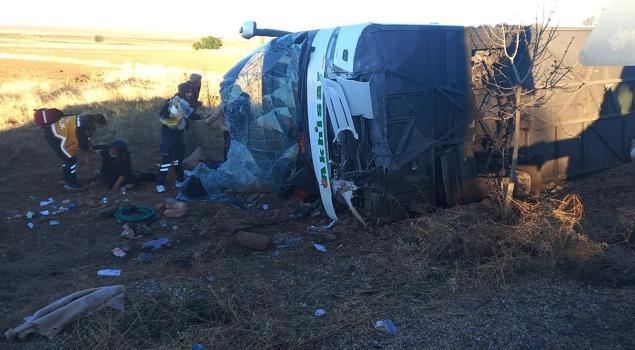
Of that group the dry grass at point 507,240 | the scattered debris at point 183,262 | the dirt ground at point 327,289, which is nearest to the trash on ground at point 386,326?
the dirt ground at point 327,289

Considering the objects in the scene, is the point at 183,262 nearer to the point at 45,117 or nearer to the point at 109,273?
the point at 109,273

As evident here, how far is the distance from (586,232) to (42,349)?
4.56 m

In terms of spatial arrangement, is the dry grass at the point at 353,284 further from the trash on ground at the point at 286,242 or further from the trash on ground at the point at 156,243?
the trash on ground at the point at 156,243

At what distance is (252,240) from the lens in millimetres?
5777

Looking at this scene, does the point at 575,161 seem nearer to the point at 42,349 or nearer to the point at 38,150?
the point at 42,349

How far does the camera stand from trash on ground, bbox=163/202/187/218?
7.33m

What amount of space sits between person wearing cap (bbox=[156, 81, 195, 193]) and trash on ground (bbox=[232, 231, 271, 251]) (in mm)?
3049

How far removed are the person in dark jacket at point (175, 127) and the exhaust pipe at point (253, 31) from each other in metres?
1.26

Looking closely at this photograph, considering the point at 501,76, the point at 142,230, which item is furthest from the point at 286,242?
the point at 501,76

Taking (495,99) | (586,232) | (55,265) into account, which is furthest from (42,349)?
(495,99)

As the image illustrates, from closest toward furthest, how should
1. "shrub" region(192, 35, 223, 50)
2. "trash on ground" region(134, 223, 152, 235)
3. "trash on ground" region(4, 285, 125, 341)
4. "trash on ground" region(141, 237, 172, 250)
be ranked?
1. "trash on ground" region(4, 285, 125, 341)
2. "trash on ground" region(141, 237, 172, 250)
3. "trash on ground" region(134, 223, 152, 235)
4. "shrub" region(192, 35, 223, 50)

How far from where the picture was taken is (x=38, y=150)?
1123 cm

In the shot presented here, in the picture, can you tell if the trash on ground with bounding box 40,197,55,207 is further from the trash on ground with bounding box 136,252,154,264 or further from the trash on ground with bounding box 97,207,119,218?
the trash on ground with bounding box 136,252,154,264

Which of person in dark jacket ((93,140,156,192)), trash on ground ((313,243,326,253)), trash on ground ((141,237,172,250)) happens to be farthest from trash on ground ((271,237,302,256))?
person in dark jacket ((93,140,156,192))
